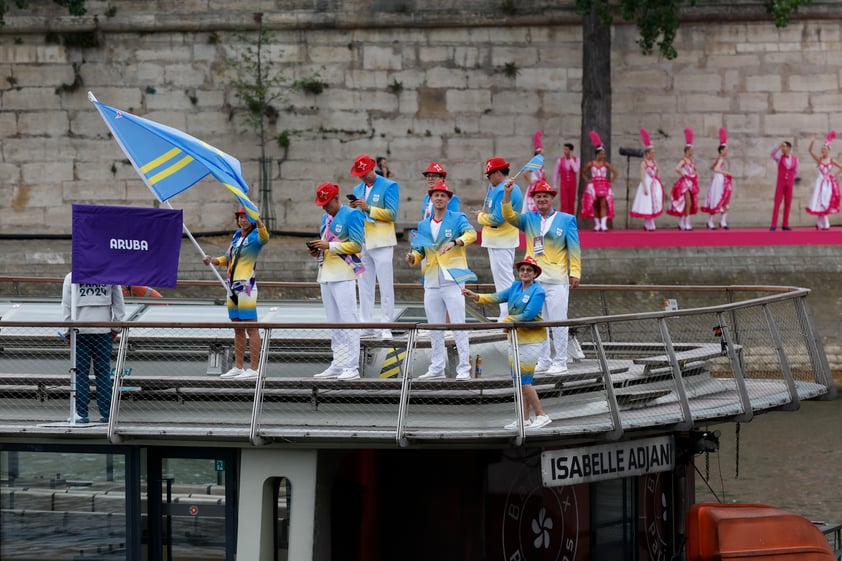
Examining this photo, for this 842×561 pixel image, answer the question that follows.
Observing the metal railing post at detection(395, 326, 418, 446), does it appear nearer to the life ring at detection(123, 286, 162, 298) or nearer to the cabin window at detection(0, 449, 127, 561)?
the cabin window at detection(0, 449, 127, 561)

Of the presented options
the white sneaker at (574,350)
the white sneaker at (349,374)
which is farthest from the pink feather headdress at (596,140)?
the white sneaker at (349,374)

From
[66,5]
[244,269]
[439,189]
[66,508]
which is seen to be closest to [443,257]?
[439,189]

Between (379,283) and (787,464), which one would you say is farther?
(787,464)

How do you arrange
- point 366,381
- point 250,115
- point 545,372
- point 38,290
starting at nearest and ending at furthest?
point 366,381 < point 545,372 < point 38,290 < point 250,115

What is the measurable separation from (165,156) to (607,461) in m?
4.22

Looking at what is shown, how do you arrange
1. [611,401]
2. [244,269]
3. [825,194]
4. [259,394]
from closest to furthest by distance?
[259,394], [611,401], [244,269], [825,194]

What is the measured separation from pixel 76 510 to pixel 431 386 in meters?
2.93

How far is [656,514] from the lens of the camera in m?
12.5

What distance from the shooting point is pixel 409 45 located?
28094mm

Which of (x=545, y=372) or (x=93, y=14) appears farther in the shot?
(x=93, y=14)

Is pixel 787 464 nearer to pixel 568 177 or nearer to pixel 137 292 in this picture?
pixel 137 292

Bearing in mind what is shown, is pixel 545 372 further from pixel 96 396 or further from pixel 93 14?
pixel 93 14

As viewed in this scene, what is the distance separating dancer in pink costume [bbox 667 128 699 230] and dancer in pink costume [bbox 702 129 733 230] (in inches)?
12.3

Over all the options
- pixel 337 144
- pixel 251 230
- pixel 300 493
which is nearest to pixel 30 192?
pixel 337 144
